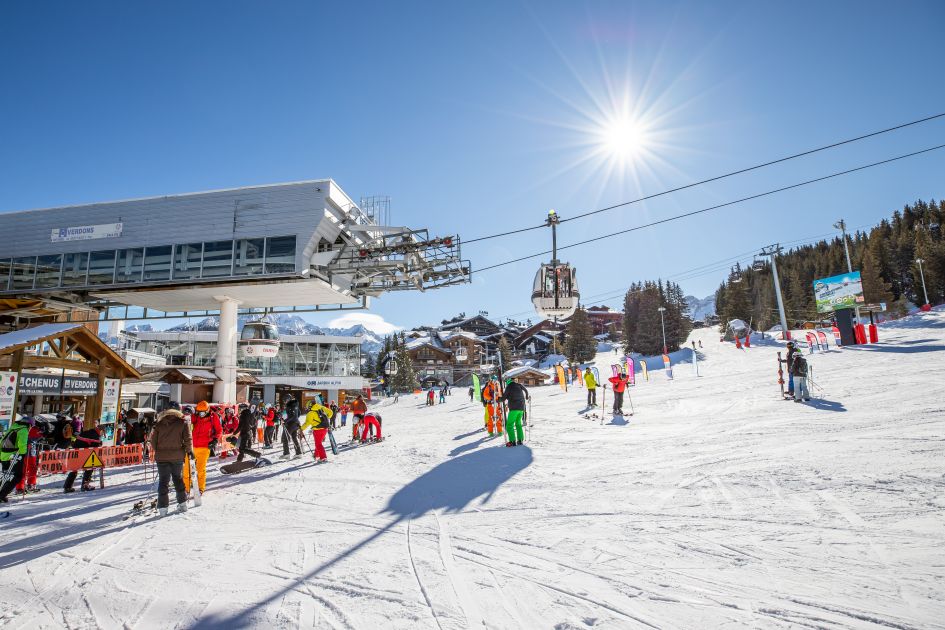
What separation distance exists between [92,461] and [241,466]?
8.98 ft

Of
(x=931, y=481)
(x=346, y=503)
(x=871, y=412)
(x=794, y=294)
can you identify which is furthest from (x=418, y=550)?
(x=794, y=294)

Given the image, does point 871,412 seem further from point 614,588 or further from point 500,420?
point 614,588

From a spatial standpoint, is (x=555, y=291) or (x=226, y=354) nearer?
(x=555, y=291)

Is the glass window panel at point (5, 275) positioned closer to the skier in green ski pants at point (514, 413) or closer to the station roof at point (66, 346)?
the station roof at point (66, 346)

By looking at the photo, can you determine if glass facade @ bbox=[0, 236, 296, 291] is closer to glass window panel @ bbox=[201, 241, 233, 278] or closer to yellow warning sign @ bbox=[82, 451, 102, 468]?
glass window panel @ bbox=[201, 241, 233, 278]

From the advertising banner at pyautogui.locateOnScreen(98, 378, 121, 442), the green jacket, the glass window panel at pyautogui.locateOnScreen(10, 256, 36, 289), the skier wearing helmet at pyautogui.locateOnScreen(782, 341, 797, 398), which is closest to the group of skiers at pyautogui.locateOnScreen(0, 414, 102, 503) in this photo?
the green jacket

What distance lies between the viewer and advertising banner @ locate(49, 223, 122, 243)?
1994 centimetres

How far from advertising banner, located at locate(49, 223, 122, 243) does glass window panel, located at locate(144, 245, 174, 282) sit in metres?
1.90

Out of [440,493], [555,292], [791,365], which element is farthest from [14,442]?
[791,365]

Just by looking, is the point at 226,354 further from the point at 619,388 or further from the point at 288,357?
the point at 288,357

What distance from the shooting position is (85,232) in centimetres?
2028

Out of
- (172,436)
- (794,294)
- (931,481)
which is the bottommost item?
(931,481)

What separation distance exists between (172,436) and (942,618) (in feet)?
27.7

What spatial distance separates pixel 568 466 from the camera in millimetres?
7930
